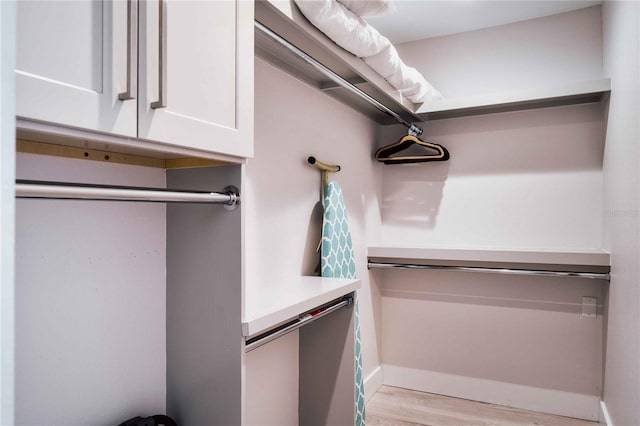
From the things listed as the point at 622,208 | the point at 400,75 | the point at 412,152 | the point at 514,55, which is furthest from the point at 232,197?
the point at 514,55

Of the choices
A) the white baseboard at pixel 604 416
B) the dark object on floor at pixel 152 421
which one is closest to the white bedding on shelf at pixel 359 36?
the dark object on floor at pixel 152 421

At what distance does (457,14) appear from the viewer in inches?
94.5

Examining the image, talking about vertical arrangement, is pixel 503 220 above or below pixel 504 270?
above

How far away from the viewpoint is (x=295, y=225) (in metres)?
1.86

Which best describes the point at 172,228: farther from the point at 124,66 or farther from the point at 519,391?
the point at 519,391

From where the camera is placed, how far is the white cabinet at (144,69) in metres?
0.64

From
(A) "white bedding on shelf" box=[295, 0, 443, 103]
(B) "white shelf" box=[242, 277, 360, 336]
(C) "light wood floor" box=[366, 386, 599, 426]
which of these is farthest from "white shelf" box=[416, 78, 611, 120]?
(C) "light wood floor" box=[366, 386, 599, 426]

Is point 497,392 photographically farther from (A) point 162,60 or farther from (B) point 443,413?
(A) point 162,60

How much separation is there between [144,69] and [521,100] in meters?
2.12

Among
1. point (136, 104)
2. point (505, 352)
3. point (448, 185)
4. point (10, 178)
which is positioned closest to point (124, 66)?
point (136, 104)

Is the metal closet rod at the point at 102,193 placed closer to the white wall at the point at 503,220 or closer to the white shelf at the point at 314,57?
the white shelf at the point at 314,57

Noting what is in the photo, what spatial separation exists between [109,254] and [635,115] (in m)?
1.81

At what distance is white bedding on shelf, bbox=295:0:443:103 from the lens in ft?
4.28

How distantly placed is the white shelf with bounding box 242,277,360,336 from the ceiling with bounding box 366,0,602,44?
5.08ft
